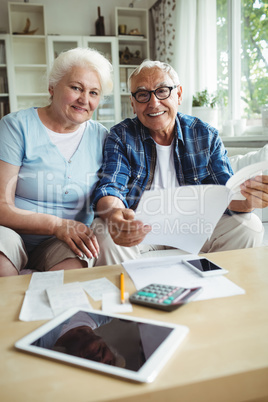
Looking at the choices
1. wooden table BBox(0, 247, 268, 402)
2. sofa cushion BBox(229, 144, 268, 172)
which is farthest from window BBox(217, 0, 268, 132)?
wooden table BBox(0, 247, 268, 402)

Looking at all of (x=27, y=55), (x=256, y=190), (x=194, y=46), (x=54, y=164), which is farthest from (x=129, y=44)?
(x=256, y=190)

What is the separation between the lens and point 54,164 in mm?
1478

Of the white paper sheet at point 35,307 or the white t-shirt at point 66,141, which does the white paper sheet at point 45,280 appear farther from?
the white t-shirt at point 66,141

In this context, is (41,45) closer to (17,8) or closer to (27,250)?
(17,8)

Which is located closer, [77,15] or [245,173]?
[245,173]

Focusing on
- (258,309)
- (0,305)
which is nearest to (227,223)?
(258,309)

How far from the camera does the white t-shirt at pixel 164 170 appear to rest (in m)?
1.63

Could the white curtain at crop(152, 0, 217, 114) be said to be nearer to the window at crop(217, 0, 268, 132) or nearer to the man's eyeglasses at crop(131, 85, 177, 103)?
the window at crop(217, 0, 268, 132)

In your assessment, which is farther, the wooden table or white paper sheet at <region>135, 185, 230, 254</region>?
white paper sheet at <region>135, 185, 230, 254</region>

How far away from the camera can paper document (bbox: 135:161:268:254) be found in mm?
1063

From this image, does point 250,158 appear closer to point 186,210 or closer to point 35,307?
point 186,210

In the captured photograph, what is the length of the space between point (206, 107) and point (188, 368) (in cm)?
294

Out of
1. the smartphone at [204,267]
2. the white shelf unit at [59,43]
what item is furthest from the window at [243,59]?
the smartphone at [204,267]

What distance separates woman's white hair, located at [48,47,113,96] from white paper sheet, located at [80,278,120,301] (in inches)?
36.8
